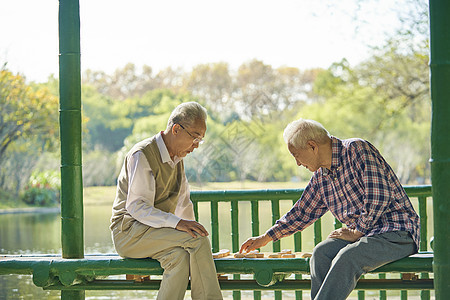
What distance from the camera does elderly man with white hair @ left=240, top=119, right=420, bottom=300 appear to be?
307cm

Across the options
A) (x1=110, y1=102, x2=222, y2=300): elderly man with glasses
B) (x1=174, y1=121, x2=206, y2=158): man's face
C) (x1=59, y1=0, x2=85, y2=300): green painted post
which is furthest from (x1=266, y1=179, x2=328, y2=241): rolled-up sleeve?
(x1=59, y1=0, x2=85, y2=300): green painted post

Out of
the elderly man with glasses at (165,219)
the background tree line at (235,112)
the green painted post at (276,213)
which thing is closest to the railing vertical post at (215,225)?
the green painted post at (276,213)

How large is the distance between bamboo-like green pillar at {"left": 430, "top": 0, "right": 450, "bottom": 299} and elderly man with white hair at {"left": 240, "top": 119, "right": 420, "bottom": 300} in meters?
0.40

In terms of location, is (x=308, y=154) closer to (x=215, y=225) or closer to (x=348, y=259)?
(x=348, y=259)

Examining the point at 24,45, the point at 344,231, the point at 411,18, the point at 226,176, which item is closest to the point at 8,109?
the point at 24,45

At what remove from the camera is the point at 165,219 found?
10.7 feet

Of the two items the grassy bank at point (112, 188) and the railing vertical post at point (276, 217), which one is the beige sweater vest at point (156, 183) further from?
the grassy bank at point (112, 188)

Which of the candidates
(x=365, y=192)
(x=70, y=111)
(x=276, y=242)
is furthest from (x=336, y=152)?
(x=70, y=111)

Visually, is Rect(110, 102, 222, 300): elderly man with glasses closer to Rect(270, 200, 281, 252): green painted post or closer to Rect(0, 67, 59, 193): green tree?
Rect(270, 200, 281, 252): green painted post

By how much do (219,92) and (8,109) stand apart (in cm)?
720

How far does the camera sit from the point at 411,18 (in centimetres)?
1694

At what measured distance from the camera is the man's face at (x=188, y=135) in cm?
329

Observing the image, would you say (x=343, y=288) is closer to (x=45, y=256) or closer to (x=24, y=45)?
(x=45, y=256)

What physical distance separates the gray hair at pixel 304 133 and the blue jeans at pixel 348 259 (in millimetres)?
490
